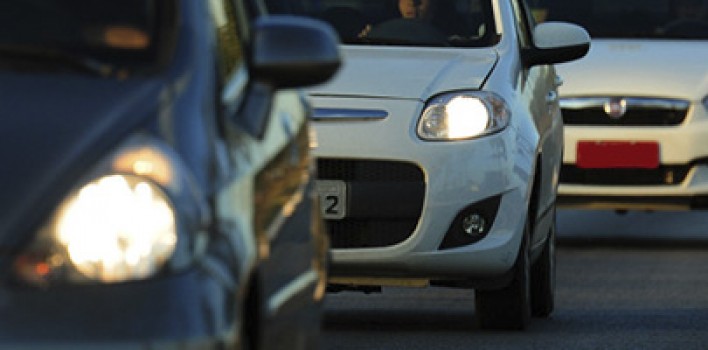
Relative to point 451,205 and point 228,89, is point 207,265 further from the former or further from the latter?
point 451,205

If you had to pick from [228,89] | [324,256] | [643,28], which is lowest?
[643,28]

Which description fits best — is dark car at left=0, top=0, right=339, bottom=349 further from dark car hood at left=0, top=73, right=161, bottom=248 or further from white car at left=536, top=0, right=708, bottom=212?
white car at left=536, top=0, right=708, bottom=212

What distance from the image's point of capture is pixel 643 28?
17984 millimetres

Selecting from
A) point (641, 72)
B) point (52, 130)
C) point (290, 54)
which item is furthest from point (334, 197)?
point (641, 72)

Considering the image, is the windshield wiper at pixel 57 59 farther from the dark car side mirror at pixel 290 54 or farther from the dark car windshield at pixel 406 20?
the dark car windshield at pixel 406 20

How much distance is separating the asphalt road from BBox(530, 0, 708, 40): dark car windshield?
1390 mm

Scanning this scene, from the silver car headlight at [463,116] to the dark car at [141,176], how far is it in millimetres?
4818

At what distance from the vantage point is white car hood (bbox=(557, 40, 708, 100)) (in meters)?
17.0

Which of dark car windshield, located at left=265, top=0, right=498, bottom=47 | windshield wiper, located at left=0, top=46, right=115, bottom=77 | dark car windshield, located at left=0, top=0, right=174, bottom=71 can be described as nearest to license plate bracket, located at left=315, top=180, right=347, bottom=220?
dark car windshield, located at left=265, top=0, right=498, bottom=47

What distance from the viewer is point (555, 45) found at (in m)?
12.3

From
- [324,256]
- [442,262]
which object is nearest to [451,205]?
[442,262]

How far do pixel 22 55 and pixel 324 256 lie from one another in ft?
5.48

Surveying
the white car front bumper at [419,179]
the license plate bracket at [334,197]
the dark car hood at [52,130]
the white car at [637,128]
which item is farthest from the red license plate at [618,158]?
the dark car hood at [52,130]

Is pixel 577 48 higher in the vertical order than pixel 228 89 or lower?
lower
